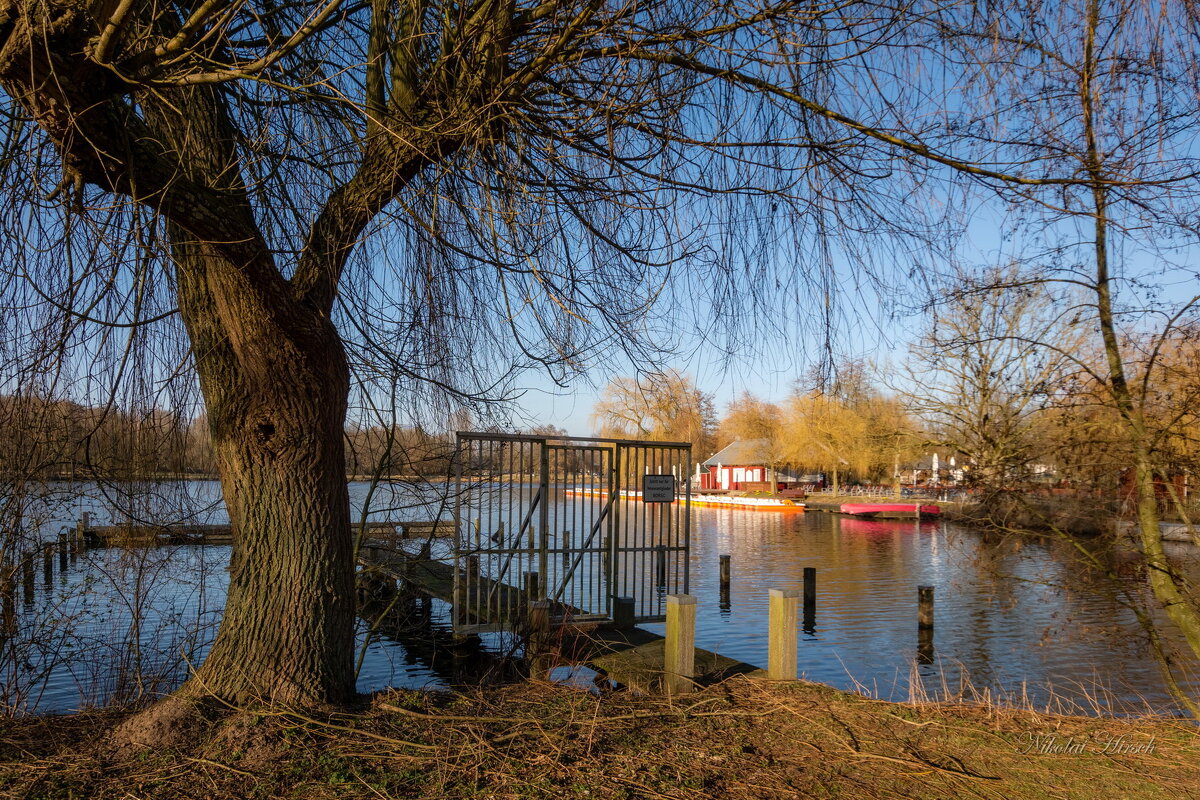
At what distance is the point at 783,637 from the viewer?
588cm

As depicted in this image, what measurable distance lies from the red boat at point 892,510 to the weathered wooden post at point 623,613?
124ft

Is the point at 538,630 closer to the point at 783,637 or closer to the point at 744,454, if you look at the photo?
the point at 783,637

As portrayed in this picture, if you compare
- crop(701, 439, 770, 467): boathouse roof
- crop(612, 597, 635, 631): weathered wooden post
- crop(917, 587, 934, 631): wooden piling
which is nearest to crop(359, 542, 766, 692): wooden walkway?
crop(612, 597, 635, 631): weathered wooden post

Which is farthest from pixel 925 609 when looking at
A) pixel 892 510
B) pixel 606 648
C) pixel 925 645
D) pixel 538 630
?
pixel 892 510

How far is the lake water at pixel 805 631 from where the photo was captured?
21.9ft

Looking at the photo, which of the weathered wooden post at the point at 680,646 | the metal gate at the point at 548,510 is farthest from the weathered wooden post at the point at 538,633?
the weathered wooden post at the point at 680,646

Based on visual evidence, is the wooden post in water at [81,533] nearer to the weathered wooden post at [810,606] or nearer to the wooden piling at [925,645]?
the weathered wooden post at [810,606]

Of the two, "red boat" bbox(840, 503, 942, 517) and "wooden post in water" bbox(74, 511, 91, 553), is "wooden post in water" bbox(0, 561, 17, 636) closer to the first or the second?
"wooden post in water" bbox(74, 511, 91, 553)

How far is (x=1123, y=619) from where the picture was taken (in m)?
16.8

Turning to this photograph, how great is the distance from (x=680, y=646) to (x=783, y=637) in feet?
2.46

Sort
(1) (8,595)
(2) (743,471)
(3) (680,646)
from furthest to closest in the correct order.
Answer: (2) (743,471) < (1) (8,595) < (3) (680,646)

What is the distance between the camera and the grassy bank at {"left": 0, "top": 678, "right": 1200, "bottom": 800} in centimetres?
336

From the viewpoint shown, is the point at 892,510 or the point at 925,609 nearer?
the point at 925,609

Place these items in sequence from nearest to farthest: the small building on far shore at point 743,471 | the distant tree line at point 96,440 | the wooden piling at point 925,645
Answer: the distant tree line at point 96,440
the wooden piling at point 925,645
the small building on far shore at point 743,471
